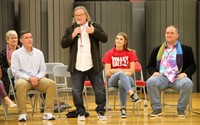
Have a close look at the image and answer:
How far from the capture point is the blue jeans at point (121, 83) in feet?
23.0

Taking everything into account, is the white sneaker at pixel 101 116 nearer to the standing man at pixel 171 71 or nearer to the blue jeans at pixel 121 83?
the blue jeans at pixel 121 83

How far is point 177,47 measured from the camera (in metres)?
7.36

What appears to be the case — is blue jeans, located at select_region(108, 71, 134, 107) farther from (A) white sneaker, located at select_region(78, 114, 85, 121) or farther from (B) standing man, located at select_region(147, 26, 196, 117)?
(A) white sneaker, located at select_region(78, 114, 85, 121)

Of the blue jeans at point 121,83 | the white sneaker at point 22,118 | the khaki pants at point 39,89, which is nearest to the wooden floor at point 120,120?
the white sneaker at point 22,118

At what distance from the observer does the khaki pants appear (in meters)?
6.75

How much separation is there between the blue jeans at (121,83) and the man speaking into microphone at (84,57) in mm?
413

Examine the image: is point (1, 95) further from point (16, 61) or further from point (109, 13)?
point (109, 13)

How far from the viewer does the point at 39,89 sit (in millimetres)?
6957

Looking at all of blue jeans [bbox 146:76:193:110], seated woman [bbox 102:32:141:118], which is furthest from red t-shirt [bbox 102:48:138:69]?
blue jeans [bbox 146:76:193:110]

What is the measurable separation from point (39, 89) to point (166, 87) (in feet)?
6.27

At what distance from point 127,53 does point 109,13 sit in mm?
4930

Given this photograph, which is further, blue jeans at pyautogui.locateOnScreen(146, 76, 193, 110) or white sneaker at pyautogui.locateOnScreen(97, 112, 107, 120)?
blue jeans at pyautogui.locateOnScreen(146, 76, 193, 110)

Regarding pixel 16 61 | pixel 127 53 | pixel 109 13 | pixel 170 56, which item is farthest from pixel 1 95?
pixel 109 13

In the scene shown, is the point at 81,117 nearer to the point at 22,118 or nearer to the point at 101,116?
the point at 101,116
